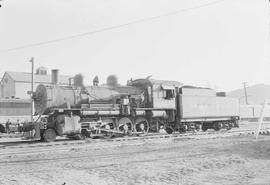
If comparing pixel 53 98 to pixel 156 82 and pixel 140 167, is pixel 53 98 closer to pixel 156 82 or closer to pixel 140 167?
pixel 156 82

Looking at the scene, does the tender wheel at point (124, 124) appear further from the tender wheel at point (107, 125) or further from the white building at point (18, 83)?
the white building at point (18, 83)

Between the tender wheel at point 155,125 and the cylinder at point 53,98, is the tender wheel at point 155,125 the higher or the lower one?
the lower one

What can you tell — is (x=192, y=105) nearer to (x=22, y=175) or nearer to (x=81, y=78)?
(x=81, y=78)

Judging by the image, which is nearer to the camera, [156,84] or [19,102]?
A: [156,84]

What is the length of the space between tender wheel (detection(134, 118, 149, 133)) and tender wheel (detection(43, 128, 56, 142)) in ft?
16.7

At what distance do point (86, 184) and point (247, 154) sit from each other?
619 centimetres

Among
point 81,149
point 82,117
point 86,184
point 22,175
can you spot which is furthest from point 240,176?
point 82,117

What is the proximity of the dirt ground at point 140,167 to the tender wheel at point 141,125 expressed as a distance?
8.02 meters

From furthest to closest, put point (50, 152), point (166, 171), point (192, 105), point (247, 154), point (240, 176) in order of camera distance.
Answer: point (192, 105)
point (50, 152)
point (247, 154)
point (166, 171)
point (240, 176)

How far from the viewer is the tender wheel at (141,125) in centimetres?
1981

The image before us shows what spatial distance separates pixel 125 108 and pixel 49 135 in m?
4.59

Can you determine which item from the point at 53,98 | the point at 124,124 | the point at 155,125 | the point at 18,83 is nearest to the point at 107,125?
the point at 124,124

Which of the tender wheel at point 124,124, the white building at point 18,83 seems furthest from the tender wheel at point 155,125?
the white building at point 18,83

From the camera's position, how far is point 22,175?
7.60 metres
